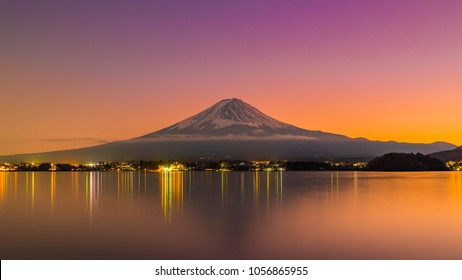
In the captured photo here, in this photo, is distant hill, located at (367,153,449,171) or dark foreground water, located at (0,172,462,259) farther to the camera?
distant hill, located at (367,153,449,171)

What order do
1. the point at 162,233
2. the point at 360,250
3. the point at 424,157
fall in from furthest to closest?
the point at 424,157
the point at 162,233
the point at 360,250

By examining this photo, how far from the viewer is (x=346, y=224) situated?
46.1ft

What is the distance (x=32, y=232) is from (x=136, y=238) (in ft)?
9.56

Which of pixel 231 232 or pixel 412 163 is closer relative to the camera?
pixel 231 232

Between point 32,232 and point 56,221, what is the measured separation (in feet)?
7.41

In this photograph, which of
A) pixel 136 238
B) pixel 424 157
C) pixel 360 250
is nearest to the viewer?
pixel 360 250

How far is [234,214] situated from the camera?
1702 centimetres

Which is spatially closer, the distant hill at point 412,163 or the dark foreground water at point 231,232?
the dark foreground water at point 231,232
